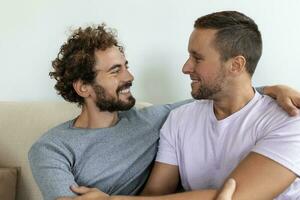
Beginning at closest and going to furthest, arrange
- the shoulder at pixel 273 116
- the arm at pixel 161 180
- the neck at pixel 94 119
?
the shoulder at pixel 273 116
the arm at pixel 161 180
the neck at pixel 94 119

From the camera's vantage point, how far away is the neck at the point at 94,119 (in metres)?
1.67

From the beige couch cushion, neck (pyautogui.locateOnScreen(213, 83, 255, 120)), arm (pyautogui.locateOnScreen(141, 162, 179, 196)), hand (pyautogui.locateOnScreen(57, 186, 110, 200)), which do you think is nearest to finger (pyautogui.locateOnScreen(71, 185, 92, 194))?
hand (pyautogui.locateOnScreen(57, 186, 110, 200))

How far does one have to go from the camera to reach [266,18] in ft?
6.13

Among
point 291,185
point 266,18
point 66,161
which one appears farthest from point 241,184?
point 266,18

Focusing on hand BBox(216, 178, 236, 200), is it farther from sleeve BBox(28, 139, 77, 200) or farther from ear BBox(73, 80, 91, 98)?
ear BBox(73, 80, 91, 98)

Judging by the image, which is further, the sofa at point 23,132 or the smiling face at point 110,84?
the sofa at point 23,132

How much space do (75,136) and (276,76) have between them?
951mm

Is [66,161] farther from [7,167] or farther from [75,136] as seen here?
[7,167]

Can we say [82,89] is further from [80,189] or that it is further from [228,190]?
[228,190]

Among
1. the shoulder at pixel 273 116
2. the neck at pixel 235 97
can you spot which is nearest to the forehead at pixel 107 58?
the neck at pixel 235 97

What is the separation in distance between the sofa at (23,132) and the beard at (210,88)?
1.34 feet

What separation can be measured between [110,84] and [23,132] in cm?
50

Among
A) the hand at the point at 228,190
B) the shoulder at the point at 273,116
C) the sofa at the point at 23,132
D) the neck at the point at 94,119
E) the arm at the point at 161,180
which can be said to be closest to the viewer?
the hand at the point at 228,190

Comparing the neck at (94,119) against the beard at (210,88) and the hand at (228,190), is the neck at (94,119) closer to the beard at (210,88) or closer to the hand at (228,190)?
the beard at (210,88)
